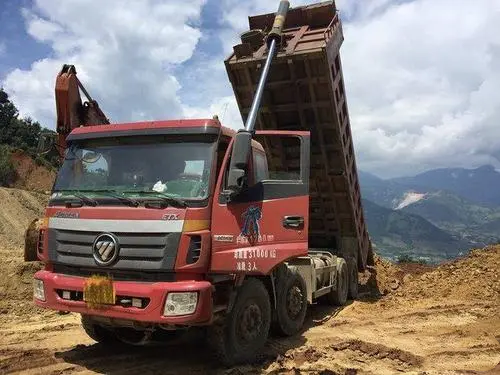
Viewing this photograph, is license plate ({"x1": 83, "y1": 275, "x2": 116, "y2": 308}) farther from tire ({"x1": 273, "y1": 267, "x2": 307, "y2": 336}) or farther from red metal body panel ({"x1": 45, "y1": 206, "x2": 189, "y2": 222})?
tire ({"x1": 273, "y1": 267, "x2": 307, "y2": 336})

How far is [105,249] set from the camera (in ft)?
15.2

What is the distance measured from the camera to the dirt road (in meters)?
5.24

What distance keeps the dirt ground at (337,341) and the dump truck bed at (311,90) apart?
2323 millimetres

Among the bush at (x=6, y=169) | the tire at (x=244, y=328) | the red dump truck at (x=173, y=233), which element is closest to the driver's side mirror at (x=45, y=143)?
the red dump truck at (x=173, y=233)

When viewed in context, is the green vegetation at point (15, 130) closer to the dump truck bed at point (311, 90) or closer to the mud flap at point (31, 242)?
the mud flap at point (31, 242)

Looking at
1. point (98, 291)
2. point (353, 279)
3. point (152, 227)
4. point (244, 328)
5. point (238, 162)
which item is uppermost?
point (238, 162)

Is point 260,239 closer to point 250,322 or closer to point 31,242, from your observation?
point 250,322

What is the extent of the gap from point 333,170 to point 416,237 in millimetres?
141780

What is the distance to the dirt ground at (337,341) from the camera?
17.2 feet

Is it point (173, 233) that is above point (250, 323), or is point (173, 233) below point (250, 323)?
above

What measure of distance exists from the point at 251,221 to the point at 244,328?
1135 mm

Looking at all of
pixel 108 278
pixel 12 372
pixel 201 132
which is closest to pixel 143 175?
pixel 201 132

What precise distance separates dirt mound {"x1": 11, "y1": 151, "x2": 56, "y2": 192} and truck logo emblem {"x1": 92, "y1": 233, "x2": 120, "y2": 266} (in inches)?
1164

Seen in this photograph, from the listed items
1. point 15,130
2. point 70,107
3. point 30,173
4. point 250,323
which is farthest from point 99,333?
point 15,130
